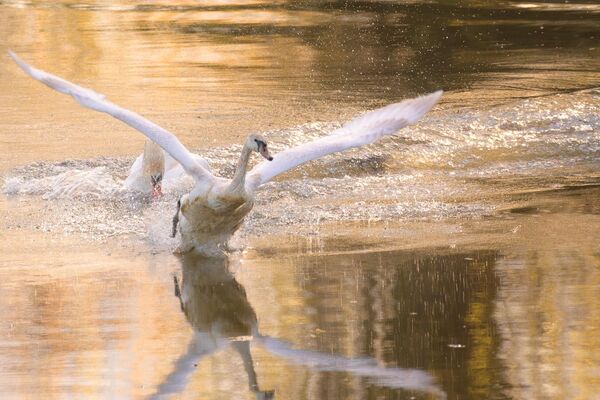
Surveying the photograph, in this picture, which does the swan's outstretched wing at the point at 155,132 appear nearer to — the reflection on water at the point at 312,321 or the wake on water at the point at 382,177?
the wake on water at the point at 382,177

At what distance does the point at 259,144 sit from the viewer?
410 inches

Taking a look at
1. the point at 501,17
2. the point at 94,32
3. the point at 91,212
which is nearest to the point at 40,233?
the point at 91,212

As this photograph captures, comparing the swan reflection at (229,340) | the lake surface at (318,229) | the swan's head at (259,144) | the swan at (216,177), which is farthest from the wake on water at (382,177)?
the swan reflection at (229,340)

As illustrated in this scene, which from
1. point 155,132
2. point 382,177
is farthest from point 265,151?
point 382,177

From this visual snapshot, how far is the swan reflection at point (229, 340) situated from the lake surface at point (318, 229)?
19 mm

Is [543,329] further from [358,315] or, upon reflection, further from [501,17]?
[501,17]

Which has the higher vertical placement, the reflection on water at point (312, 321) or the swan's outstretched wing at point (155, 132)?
the swan's outstretched wing at point (155, 132)

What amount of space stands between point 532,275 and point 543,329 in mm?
1325

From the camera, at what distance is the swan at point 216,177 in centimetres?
1046

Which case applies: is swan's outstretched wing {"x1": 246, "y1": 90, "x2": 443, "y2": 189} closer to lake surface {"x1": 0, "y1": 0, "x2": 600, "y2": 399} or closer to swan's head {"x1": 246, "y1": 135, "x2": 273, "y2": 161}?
swan's head {"x1": 246, "y1": 135, "x2": 273, "y2": 161}

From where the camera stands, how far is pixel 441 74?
18812 mm

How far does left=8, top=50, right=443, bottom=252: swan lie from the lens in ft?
34.3

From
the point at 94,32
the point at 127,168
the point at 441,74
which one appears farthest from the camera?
the point at 94,32

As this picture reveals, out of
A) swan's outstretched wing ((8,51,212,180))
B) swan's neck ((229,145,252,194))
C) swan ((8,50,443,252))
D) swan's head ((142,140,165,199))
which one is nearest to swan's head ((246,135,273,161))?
swan ((8,50,443,252))
